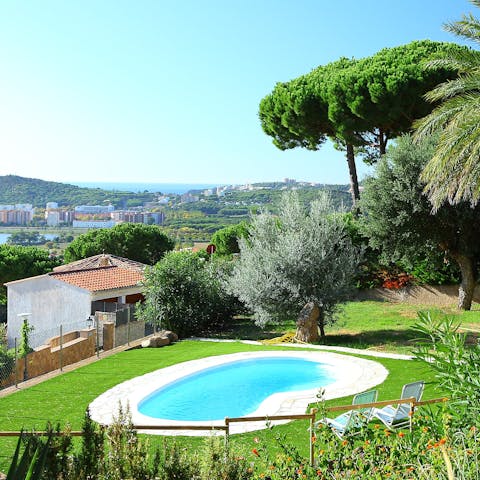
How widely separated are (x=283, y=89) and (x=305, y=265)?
15.2 meters

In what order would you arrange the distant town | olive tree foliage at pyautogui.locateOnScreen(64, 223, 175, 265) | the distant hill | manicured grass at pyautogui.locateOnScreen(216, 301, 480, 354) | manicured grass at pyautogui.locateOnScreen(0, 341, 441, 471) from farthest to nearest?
the distant town, the distant hill, olive tree foliage at pyautogui.locateOnScreen(64, 223, 175, 265), manicured grass at pyautogui.locateOnScreen(216, 301, 480, 354), manicured grass at pyautogui.locateOnScreen(0, 341, 441, 471)

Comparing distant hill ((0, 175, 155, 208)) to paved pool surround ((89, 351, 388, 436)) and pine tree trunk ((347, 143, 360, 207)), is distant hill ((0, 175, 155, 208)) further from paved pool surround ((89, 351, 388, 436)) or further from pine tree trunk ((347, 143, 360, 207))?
paved pool surround ((89, 351, 388, 436))

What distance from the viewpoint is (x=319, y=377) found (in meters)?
14.5

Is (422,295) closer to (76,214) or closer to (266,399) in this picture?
(266,399)

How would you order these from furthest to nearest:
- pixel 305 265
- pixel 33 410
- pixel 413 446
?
pixel 305 265 < pixel 33 410 < pixel 413 446

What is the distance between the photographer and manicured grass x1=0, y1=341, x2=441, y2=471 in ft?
32.4

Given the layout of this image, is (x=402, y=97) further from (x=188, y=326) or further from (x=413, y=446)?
(x=413, y=446)

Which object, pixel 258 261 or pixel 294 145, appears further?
pixel 294 145

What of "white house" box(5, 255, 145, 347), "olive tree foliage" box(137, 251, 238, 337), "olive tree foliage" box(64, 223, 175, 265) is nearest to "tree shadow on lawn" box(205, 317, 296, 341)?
"olive tree foliage" box(137, 251, 238, 337)

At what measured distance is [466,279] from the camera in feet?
71.8

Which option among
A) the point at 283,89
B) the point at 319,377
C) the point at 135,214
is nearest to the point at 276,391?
the point at 319,377

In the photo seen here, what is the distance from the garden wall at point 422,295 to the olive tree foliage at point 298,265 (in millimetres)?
6468

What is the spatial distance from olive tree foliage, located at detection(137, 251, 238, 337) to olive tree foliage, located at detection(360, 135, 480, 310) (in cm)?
638

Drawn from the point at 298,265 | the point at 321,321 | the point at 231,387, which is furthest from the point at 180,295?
the point at 231,387
